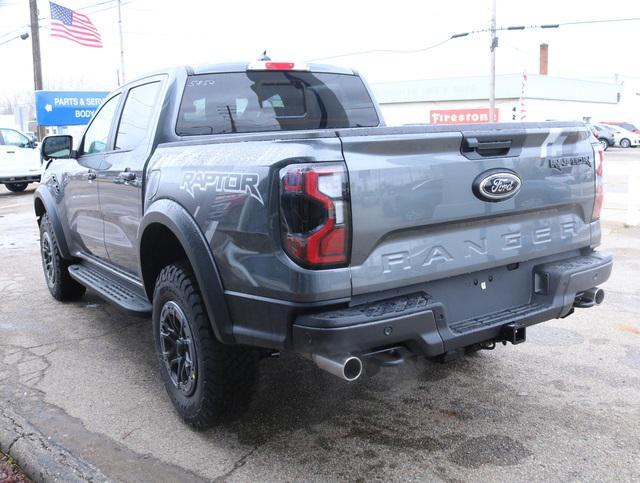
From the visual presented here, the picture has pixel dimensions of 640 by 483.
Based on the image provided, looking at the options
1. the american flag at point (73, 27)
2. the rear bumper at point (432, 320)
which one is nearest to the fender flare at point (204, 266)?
the rear bumper at point (432, 320)

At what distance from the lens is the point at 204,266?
3.21 meters

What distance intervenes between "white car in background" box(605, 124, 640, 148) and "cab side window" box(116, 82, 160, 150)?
41047mm

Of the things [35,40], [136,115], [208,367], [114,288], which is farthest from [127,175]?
[35,40]

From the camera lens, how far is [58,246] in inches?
234

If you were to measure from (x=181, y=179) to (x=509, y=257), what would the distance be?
68.9 inches

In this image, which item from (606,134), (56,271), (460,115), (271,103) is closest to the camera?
(271,103)

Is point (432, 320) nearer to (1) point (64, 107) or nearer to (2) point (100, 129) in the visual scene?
(2) point (100, 129)

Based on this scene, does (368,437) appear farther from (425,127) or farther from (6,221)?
(6,221)

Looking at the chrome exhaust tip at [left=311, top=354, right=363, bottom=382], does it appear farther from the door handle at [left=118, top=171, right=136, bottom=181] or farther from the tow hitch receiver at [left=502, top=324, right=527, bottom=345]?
the door handle at [left=118, top=171, right=136, bottom=181]

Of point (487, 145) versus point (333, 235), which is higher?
point (487, 145)

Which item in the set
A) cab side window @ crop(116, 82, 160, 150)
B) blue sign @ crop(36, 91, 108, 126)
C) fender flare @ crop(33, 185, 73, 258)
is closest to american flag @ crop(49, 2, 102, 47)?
blue sign @ crop(36, 91, 108, 126)

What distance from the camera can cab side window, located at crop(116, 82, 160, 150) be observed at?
14.5ft

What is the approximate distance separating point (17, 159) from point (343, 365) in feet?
56.1

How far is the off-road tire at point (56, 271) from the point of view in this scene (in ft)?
20.2
